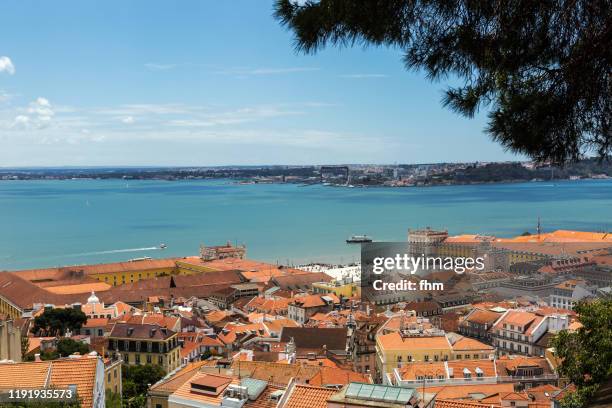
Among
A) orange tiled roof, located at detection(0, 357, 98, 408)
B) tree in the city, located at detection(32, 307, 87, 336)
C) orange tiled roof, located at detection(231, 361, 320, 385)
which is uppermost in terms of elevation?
orange tiled roof, located at detection(0, 357, 98, 408)

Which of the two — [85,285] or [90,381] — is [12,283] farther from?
[90,381]

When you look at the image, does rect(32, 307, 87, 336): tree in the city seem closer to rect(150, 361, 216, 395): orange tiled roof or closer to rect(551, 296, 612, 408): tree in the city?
rect(150, 361, 216, 395): orange tiled roof

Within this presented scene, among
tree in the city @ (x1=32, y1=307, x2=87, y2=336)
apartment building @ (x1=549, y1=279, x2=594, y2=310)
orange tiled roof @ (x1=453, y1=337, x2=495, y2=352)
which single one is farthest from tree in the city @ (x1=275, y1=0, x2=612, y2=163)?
tree in the city @ (x1=32, y1=307, x2=87, y2=336)

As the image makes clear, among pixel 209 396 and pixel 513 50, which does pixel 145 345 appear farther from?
pixel 513 50

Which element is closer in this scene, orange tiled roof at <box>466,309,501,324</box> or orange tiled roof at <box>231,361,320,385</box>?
orange tiled roof at <box>231,361,320,385</box>

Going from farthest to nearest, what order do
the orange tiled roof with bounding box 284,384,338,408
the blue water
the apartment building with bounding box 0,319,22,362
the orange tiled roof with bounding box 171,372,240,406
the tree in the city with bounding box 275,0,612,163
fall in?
the blue water
the apartment building with bounding box 0,319,22,362
the orange tiled roof with bounding box 171,372,240,406
the orange tiled roof with bounding box 284,384,338,408
the tree in the city with bounding box 275,0,612,163

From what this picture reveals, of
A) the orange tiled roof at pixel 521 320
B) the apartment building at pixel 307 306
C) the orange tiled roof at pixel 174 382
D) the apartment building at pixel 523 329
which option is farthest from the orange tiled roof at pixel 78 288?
the orange tiled roof at pixel 174 382

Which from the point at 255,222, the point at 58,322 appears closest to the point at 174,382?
the point at 58,322

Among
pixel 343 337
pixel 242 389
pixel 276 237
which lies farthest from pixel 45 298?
pixel 276 237
